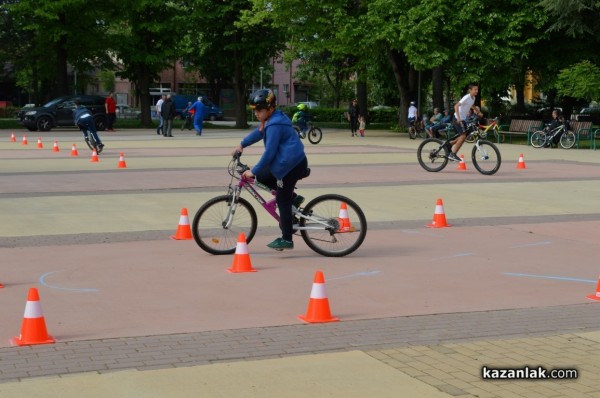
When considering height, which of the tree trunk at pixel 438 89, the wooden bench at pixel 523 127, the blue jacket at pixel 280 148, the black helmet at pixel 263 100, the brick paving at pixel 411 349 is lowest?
the brick paving at pixel 411 349

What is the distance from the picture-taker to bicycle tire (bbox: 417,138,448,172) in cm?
2147

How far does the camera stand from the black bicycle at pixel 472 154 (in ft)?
69.0

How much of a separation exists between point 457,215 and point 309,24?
101 ft

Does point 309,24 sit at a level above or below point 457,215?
above

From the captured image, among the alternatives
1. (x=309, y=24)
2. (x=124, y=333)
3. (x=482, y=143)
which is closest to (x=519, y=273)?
(x=124, y=333)

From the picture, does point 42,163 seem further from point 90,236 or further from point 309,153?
point 90,236

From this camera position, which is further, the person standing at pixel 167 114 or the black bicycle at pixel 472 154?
the person standing at pixel 167 114

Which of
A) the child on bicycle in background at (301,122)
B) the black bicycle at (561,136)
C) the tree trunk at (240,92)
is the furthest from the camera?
the tree trunk at (240,92)

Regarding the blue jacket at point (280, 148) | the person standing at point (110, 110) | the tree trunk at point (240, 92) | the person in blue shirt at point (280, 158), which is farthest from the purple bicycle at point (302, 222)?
the tree trunk at point (240, 92)

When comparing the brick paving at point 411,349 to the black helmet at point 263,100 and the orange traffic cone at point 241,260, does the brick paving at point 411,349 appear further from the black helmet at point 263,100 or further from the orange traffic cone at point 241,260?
the black helmet at point 263,100

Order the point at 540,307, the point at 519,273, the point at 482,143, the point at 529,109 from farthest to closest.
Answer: the point at 529,109 → the point at 482,143 → the point at 519,273 → the point at 540,307

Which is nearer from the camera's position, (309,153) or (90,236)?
(90,236)

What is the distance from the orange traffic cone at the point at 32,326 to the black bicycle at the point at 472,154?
14985 mm

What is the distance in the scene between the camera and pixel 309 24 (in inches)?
1725
